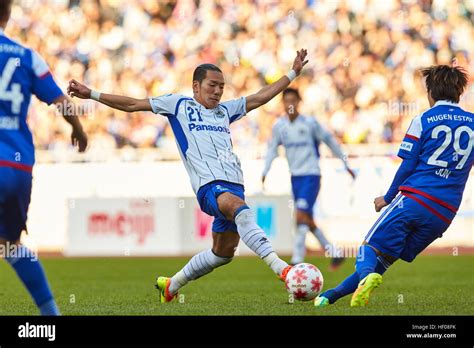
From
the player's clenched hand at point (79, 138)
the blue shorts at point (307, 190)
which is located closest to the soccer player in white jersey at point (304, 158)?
the blue shorts at point (307, 190)

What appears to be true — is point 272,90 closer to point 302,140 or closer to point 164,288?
point 164,288

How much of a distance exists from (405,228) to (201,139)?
195 cm

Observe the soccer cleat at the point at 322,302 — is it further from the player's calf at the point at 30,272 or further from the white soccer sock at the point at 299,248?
the white soccer sock at the point at 299,248

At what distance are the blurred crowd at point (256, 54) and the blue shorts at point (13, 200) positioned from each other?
1356 centimetres

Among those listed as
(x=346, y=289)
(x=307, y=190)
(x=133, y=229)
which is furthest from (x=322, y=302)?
(x=133, y=229)

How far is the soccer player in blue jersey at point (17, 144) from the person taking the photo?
21.1ft

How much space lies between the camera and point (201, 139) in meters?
8.80

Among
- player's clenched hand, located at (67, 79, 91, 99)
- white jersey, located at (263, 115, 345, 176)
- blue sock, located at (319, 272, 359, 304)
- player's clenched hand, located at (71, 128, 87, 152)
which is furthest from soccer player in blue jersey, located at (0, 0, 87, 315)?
white jersey, located at (263, 115, 345, 176)

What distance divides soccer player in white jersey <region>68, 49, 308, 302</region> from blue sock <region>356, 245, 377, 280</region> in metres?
0.82

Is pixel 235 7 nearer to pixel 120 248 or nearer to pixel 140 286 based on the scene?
pixel 120 248

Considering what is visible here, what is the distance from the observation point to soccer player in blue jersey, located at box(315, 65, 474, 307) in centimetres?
828

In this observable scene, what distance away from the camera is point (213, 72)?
8.93 meters

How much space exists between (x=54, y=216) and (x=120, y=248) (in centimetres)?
169
